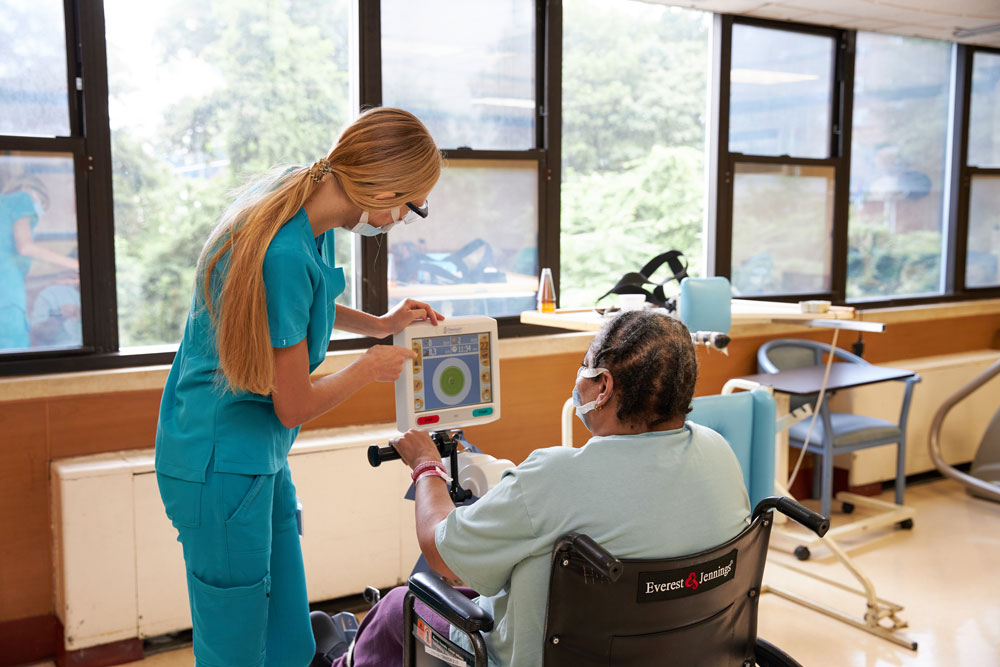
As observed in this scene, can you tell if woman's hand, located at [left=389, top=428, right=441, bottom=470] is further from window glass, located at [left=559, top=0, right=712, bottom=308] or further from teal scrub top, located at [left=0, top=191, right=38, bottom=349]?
window glass, located at [left=559, top=0, right=712, bottom=308]

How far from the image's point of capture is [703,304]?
2.42 metres

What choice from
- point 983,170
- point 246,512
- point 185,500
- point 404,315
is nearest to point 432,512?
point 246,512

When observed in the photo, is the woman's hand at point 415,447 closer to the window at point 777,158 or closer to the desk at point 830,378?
the desk at point 830,378

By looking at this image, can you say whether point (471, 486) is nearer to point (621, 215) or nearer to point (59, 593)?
point (59, 593)

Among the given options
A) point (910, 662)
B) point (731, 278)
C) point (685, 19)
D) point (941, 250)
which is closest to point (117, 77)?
point (685, 19)

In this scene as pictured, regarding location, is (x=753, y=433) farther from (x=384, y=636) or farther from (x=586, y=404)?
(x=384, y=636)

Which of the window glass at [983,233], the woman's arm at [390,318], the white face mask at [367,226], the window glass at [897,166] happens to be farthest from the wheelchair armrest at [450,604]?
the window glass at [983,233]

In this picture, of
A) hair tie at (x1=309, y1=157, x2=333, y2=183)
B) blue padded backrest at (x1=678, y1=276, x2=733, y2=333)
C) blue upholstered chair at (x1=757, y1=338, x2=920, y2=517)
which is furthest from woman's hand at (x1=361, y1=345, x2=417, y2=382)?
blue upholstered chair at (x1=757, y1=338, x2=920, y2=517)

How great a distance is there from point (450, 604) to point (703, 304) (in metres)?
1.30

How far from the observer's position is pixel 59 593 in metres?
2.66

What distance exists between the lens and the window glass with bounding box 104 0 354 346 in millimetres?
2814

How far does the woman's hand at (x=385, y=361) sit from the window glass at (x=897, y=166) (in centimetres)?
359

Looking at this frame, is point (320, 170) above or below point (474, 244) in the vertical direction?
above

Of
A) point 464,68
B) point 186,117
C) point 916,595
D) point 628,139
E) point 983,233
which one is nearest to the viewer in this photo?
point 186,117
